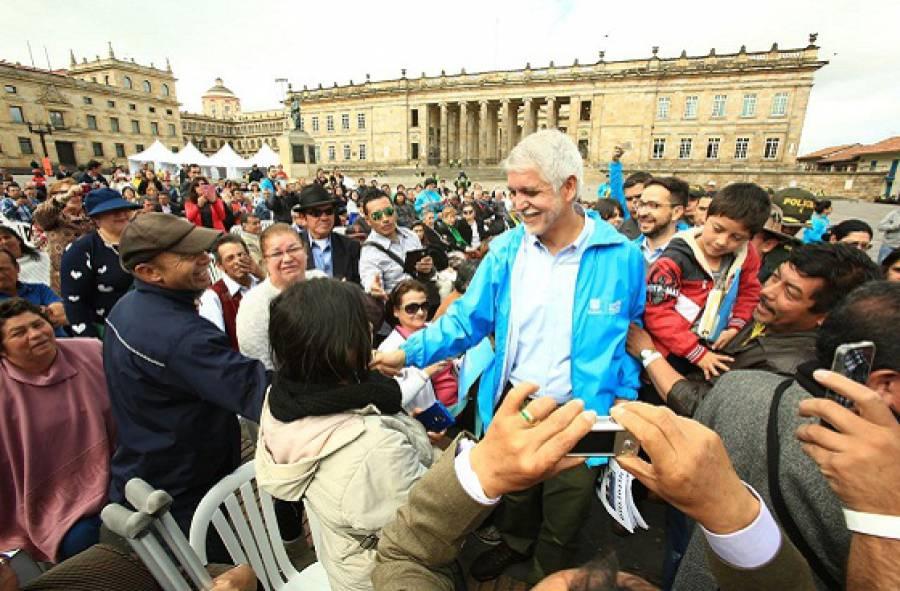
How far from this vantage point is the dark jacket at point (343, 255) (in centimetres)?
431

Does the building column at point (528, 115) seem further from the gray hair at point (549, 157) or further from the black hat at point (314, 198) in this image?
the gray hair at point (549, 157)

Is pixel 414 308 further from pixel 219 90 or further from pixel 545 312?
pixel 219 90

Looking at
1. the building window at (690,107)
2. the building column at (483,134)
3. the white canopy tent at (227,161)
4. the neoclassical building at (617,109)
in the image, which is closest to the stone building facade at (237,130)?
Answer: the neoclassical building at (617,109)

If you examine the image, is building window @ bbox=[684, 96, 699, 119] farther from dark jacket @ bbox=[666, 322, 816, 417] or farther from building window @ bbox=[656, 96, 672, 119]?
dark jacket @ bbox=[666, 322, 816, 417]

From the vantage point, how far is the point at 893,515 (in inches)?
29.1

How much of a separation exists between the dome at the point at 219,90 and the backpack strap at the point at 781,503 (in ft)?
389

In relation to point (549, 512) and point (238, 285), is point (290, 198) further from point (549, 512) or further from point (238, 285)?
point (549, 512)

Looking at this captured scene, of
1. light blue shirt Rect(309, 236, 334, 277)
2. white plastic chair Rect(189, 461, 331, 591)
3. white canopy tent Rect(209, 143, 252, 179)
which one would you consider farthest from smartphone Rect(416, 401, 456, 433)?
white canopy tent Rect(209, 143, 252, 179)

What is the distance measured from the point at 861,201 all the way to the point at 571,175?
1568 inches

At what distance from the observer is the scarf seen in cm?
132

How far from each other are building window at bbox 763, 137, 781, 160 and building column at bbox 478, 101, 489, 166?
27.4m

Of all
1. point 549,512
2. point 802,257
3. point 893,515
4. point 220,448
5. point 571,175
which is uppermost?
point 571,175

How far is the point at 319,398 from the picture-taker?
132cm

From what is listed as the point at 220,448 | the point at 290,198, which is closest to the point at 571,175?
the point at 220,448
